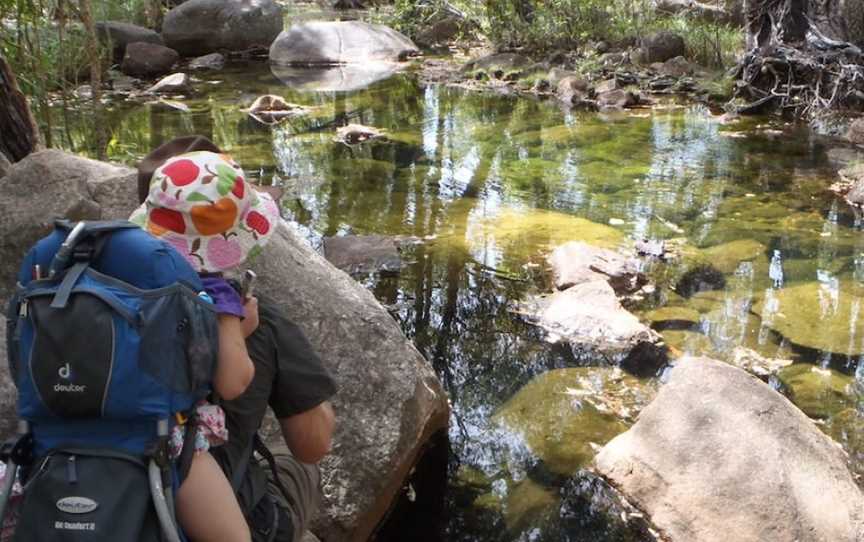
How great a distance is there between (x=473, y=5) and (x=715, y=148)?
9.35 metres

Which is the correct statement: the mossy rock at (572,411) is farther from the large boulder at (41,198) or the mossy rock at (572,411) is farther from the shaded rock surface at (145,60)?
the shaded rock surface at (145,60)

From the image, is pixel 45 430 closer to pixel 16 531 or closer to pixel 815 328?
pixel 16 531

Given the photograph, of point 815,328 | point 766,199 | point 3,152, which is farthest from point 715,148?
point 3,152

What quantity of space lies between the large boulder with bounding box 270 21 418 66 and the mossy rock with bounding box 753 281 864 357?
12.2 meters

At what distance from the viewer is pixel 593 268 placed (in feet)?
17.3

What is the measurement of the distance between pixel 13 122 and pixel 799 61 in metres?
9.47

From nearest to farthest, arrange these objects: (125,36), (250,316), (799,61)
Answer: (250,316) → (799,61) → (125,36)

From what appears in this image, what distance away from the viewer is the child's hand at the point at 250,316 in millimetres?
1627

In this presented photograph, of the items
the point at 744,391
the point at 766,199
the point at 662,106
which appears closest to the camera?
the point at 744,391

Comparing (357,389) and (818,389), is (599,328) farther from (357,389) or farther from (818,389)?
(357,389)

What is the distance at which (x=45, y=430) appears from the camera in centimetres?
143

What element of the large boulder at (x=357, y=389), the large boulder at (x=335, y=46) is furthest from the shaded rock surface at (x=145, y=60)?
the large boulder at (x=357, y=389)

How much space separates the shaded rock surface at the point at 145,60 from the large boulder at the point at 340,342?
11.7 metres

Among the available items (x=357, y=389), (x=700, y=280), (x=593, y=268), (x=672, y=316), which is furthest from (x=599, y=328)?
Answer: (x=357, y=389)
